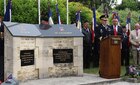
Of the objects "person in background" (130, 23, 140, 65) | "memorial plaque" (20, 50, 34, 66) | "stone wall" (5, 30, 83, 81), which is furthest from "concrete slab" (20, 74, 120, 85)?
"person in background" (130, 23, 140, 65)

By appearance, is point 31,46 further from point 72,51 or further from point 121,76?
point 121,76

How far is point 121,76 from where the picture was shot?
40.5 ft

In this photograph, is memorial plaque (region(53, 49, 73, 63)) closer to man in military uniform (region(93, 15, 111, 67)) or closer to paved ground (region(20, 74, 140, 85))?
paved ground (region(20, 74, 140, 85))

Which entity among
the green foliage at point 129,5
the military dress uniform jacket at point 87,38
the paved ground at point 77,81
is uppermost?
the green foliage at point 129,5

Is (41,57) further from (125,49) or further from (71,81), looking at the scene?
(125,49)

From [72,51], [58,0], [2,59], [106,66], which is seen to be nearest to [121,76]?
[106,66]

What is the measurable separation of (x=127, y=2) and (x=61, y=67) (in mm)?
20696

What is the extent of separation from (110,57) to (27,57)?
2.54 metres

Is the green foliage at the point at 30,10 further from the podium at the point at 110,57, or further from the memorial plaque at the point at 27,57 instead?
the podium at the point at 110,57

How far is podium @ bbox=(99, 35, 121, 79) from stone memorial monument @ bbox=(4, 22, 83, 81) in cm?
73

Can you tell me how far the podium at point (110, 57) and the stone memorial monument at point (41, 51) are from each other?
73cm

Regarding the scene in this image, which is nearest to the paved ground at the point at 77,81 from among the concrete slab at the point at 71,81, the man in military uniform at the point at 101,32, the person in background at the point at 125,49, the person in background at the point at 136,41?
the concrete slab at the point at 71,81

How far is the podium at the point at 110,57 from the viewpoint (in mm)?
11859

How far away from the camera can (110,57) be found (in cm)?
1191
